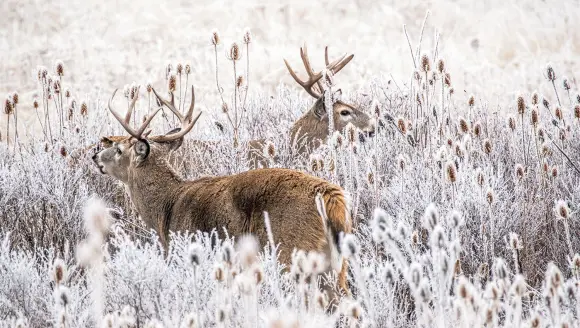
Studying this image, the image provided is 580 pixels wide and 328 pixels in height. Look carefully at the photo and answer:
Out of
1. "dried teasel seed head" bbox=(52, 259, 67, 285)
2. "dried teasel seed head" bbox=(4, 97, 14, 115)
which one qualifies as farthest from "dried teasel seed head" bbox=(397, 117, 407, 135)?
"dried teasel seed head" bbox=(52, 259, 67, 285)

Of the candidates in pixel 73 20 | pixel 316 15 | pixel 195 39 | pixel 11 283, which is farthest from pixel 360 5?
pixel 11 283

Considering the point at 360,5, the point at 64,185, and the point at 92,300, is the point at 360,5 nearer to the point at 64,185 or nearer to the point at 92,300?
the point at 64,185

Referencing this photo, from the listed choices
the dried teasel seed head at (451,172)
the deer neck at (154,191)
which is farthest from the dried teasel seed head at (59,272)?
the deer neck at (154,191)

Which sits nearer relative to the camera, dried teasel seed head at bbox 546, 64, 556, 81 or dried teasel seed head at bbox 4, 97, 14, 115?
dried teasel seed head at bbox 546, 64, 556, 81

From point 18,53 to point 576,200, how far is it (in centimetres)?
1481

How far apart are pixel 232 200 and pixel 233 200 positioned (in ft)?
0.04

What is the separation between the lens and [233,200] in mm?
4969

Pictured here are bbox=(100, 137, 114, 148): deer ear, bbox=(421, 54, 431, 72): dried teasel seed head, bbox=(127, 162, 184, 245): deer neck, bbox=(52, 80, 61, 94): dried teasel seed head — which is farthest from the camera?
bbox=(52, 80, 61, 94): dried teasel seed head

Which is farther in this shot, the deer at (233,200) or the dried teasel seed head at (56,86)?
the dried teasel seed head at (56,86)

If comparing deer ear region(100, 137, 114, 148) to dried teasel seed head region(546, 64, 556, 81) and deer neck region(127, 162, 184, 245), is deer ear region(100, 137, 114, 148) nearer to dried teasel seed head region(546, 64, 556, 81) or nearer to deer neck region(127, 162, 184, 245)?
deer neck region(127, 162, 184, 245)

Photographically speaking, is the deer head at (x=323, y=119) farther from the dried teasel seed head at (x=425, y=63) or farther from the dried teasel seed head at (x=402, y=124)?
the dried teasel seed head at (x=425, y=63)

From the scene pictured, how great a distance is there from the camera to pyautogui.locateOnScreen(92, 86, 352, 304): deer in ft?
14.5

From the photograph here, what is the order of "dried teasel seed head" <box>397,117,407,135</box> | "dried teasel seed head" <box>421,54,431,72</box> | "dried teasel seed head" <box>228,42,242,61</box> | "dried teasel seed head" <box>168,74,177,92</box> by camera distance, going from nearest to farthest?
"dried teasel seed head" <box>421,54,431,72</box> → "dried teasel seed head" <box>397,117,407,135</box> → "dried teasel seed head" <box>228,42,242,61</box> → "dried teasel seed head" <box>168,74,177,92</box>

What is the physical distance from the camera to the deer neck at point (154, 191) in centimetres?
583
